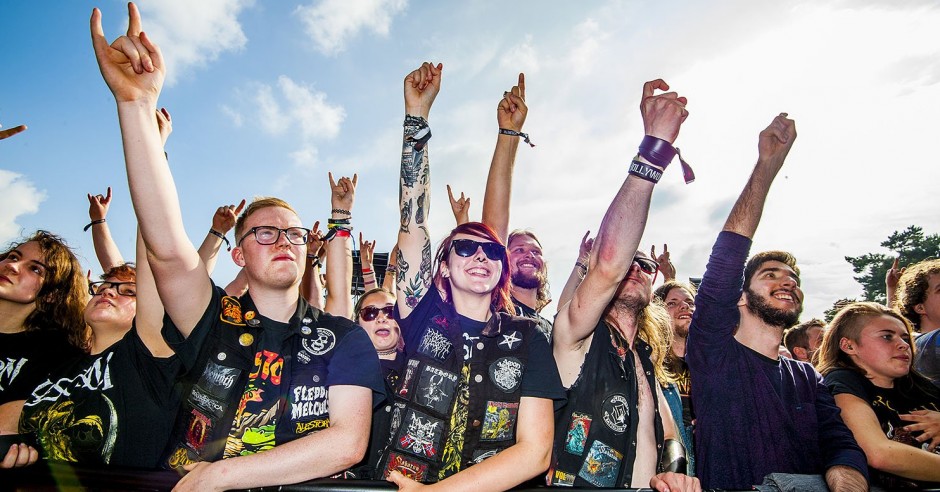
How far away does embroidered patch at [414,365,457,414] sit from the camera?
273cm

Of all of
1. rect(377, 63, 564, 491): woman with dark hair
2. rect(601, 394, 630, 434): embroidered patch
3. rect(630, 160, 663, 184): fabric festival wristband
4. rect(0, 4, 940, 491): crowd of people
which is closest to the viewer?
rect(0, 4, 940, 491): crowd of people

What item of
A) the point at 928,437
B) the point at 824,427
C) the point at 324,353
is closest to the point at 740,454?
the point at 824,427

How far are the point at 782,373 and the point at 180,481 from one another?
374 centimetres

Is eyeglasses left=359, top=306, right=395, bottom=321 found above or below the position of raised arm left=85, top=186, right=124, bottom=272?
below

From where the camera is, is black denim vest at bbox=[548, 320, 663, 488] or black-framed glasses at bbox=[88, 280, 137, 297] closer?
black denim vest at bbox=[548, 320, 663, 488]

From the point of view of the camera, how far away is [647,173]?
2740 millimetres

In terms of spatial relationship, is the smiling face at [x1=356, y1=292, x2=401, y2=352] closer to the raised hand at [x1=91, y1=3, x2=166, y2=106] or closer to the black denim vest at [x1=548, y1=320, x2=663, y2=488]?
the black denim vest at [x1=548, y1=320, x2=663, y2=488]

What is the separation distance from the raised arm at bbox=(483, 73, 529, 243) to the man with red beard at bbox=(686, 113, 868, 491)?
5.91 feet

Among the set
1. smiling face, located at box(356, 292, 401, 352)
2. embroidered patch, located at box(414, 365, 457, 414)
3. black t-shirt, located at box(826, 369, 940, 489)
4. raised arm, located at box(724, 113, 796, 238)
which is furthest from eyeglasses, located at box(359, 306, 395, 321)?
black t-shirt, located at box(826, 369, 940, 489)

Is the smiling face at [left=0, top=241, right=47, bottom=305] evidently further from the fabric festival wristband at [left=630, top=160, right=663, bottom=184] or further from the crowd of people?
the fabric festival wristband at [left=630, top=160, right=663, bottom=184]

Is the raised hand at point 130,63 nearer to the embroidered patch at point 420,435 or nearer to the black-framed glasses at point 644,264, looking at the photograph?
the embroidered patch at point 420,435

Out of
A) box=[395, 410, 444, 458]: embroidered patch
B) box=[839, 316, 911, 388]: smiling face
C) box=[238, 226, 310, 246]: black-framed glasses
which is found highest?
box=[238, 226, 310, 246]: black-framed glasses

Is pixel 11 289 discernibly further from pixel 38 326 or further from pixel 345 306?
pixel 345 306

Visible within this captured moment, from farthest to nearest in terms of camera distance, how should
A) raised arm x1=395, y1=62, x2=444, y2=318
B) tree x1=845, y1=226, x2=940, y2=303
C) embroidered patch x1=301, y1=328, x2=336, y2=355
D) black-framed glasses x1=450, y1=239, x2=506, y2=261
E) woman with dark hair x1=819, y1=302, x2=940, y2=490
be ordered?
tree x1=845, y1=226, x2=940, y2=303 < raised arm x1=395, y1=62, x2=444, y2=318 < black-framed glasses x1=450, y1=239, x2=506, y2=261 < woman with dark hair x1=819, y1=302, x2=940, y2=490 < embroidered patch x1=301, y1=328, x2=336, y2=355
